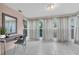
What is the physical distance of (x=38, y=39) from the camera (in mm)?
5918

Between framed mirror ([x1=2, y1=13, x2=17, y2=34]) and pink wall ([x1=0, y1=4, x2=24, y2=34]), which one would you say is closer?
framed mirror ([x1=2, y1=13, x2=17, y2=34])

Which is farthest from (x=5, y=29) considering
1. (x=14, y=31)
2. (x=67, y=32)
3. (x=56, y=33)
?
(x=67, y=32)

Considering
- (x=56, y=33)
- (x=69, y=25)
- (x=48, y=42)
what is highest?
(x=69, y=25)

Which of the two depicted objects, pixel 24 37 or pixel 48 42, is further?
pixel 48 42

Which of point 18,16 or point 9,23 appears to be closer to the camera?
point 9,23

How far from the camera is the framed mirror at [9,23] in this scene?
4537mm

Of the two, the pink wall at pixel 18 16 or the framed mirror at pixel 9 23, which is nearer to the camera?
the framed mirror at pixel 9 23

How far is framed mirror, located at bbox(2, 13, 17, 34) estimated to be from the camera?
14.9 ft

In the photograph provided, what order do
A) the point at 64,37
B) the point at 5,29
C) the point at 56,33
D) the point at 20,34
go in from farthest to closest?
the point at 64,37, the point at 56,33, the point at 20,34, the point at 5,29

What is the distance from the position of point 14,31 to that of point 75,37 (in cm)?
307

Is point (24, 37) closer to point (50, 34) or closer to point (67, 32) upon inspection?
point (50, 34)

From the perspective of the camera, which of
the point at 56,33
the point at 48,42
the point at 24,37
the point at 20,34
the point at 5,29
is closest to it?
the point at 5,29

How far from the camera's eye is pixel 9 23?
4773 mm

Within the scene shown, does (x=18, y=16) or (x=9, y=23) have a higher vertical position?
(x=18, y=16)
